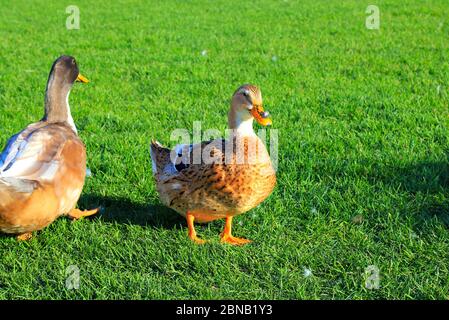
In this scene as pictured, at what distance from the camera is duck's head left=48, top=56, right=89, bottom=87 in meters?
4.18

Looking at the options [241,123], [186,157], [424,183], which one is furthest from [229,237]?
[424,183]

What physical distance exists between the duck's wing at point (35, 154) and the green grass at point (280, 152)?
0.52 meters

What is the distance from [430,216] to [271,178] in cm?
111

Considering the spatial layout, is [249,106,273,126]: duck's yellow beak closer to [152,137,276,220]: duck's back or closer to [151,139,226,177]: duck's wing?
[152,137,276,220]: duck's back

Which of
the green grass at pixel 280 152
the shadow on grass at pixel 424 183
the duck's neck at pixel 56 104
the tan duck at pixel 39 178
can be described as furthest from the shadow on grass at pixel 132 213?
the shadow on grass at pixel 424 183

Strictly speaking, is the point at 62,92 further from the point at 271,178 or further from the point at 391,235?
the point at 391,235

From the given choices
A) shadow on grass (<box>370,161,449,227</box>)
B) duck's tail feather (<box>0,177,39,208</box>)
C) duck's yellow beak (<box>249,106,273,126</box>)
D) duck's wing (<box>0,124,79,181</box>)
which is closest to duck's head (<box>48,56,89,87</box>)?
duck's wing (<box>0,124,79,181</box>)

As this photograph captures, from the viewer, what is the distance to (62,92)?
4152mm

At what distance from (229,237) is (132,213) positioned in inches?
29.4

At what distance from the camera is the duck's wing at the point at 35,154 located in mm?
3182

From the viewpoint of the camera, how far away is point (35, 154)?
331cm

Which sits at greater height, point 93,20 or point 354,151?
point 93,20

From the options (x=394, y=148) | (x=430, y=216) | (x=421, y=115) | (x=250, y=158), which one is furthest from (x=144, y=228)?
(x=421, y=115)

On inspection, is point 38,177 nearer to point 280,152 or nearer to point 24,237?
point 24,237
